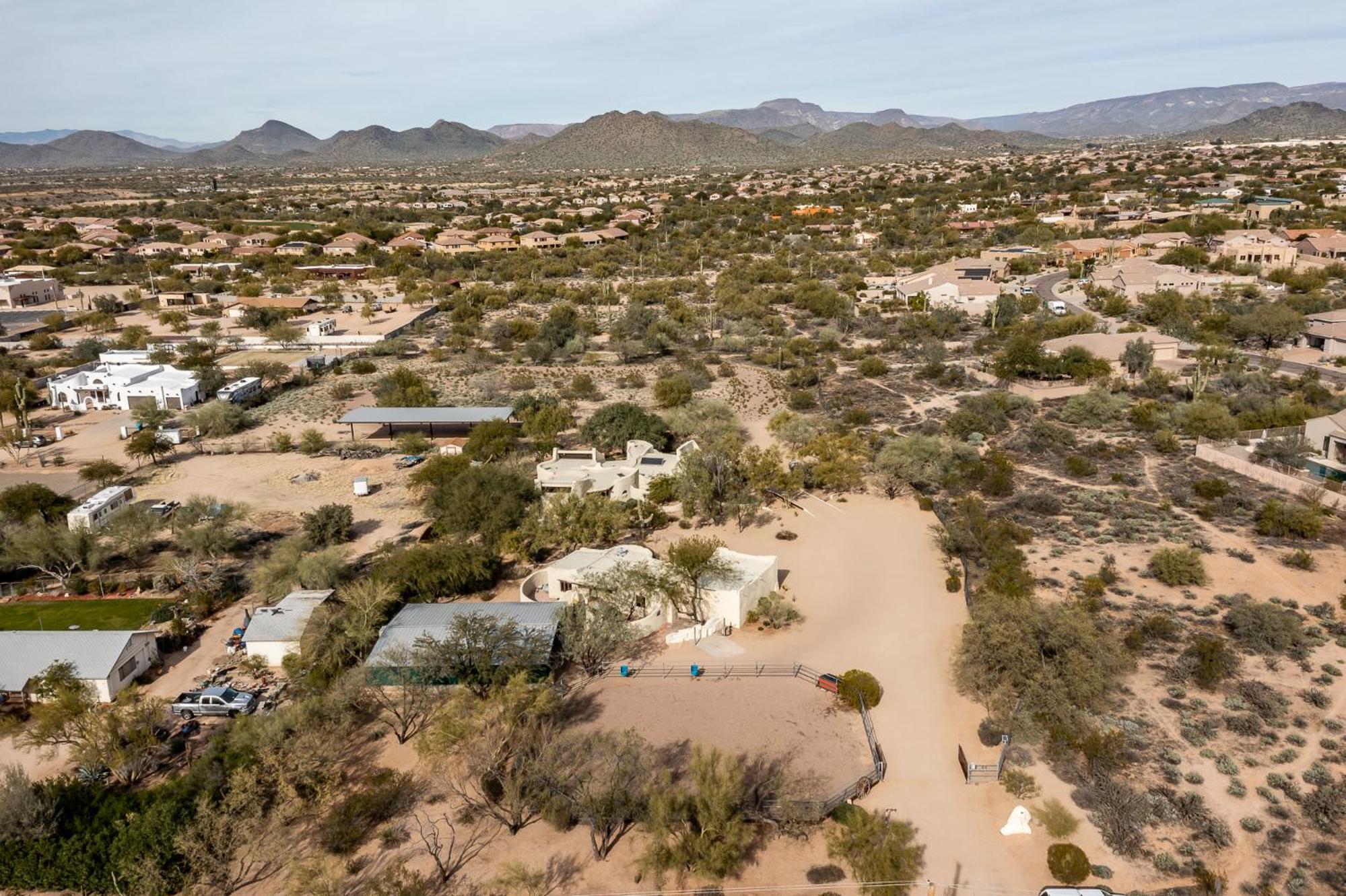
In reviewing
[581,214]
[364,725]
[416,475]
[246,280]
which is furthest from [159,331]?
[581,214]

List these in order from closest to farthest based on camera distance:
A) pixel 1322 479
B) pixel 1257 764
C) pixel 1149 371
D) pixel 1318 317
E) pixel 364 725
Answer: pixel 1257 764
pixel 364 725
pixel 1322 479
pixel 1149 371
pixel 1318 317

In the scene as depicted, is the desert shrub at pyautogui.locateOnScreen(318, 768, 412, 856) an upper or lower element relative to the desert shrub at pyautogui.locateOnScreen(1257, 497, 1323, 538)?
lower

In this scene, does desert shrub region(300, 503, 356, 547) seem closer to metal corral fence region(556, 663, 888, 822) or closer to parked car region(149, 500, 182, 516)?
parked car region(149, 500, 182, 516)

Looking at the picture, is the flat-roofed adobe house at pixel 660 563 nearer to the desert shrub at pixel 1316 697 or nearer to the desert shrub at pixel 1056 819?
the desert shrub at pixel 1056 819

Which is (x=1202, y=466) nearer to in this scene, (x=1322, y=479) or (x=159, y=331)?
(x=1322, y=479)

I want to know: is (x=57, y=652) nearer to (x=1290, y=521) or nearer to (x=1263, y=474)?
Result: (x=1290, y=521)

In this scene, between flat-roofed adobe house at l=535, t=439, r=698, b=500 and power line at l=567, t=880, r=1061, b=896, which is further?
flat-roofed adobe house at l=535, t=439, r=698, b=500

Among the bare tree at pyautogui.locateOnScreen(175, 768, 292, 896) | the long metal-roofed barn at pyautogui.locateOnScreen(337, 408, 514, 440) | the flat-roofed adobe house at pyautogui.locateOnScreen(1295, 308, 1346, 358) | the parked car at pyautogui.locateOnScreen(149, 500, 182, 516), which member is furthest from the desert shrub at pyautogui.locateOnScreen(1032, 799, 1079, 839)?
the flat-roofed adobe house at pyautogui.locateOnScreen(1295, 308, 1346, 358)
